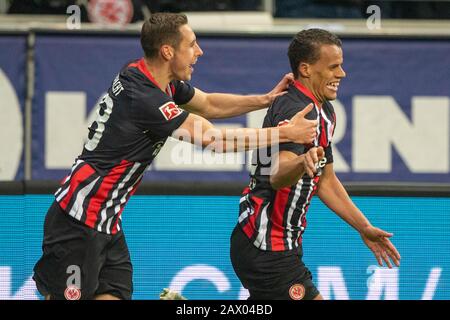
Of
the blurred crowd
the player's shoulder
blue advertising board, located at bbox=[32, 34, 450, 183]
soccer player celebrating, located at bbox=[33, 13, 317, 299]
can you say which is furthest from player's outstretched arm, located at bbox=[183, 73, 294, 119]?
the blurred crowd

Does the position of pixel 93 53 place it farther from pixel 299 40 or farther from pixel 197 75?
pixel 299 40

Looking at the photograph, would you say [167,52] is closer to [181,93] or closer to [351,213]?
[181,93]

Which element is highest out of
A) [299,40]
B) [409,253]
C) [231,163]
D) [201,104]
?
[299,40]

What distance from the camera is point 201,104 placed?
6.63 meters

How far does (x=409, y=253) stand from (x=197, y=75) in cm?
206

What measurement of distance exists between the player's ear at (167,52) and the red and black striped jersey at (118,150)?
138 mm

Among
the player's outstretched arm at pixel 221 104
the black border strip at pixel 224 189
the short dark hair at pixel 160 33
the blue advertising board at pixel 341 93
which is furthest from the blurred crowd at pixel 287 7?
the short dark hair at pixel 160 33

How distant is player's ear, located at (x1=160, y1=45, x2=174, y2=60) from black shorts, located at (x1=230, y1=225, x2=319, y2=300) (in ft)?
3.43

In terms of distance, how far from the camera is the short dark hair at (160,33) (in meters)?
5.95

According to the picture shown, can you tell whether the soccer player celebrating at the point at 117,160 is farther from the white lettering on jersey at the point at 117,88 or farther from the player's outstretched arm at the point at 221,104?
the player's outstretched arm at the point at 221,104

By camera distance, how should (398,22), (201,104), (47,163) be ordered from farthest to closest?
(398,22), (47,163), (201,104)

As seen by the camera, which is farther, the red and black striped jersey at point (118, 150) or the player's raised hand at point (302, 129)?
the red and black striped jersey at point (118, 150)

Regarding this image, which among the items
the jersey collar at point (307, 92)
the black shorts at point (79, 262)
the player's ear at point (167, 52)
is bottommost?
the black shorts at point (79, 262)

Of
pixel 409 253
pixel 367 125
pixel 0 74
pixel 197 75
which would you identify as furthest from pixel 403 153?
pixel 0 74
